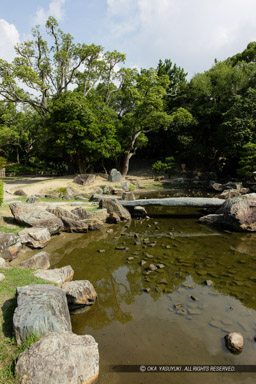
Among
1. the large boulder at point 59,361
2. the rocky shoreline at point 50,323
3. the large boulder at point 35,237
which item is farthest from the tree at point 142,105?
the large boulder at point 59,361

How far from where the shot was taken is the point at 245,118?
2767 cm

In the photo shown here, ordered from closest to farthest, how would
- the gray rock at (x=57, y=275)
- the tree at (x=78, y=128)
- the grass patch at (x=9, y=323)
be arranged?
the grass patch at (x=9, y=323)
the gray rock at (x=57, y=275)
the tree at (x=78, y=128)

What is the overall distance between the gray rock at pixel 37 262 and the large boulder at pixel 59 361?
12.0 feet

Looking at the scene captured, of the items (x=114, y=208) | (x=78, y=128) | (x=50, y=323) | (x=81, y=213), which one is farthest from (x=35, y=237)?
(x=78, y=128)

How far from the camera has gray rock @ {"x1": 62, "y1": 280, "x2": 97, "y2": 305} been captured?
17.1ft

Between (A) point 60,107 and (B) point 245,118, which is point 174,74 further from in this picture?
(A) point 60,107

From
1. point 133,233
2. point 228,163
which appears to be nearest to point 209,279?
point 133,233

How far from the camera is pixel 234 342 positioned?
4.08 m

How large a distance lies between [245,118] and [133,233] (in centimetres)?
2407

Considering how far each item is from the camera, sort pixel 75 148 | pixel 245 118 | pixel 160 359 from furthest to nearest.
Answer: pixel 245 118, pixel 75 148, pixel 160 359

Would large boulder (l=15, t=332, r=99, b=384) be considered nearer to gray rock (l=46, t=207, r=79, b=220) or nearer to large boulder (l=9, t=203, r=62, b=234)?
large boulder (l=9, t=203, r=62, b=234)

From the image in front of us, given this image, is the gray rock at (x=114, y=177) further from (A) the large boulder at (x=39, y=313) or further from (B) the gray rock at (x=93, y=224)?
(A) the large boulder at (x=39, y=313)

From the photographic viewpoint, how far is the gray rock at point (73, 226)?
36.7 ft

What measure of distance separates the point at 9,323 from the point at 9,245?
4.23m
